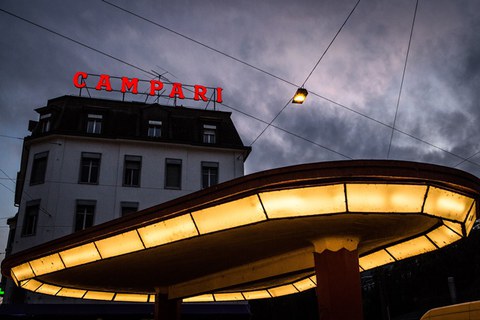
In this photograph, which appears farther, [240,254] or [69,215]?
[69,215]

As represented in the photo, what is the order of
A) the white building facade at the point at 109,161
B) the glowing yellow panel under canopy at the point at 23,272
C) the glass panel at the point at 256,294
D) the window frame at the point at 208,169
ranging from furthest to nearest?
the window frame at the point at 208,169, the white building facade at the point at 109,161, the glass panel at the point at 256,294, the glowing yellow panel under canopy at the point at 23,272

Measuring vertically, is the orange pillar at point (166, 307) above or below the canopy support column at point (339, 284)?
above

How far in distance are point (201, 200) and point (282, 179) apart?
6.19 ft

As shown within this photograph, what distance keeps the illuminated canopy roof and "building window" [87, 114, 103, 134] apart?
70.7 ft

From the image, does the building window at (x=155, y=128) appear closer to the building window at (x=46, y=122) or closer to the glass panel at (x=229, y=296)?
the building window at (x=46, y=122)

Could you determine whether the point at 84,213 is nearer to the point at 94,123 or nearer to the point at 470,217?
the point at 94,123

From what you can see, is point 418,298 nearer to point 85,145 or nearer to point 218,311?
point 218,311

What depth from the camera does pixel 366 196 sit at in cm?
973

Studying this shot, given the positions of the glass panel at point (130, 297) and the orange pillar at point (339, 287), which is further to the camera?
the glass panel at point (130, 297)

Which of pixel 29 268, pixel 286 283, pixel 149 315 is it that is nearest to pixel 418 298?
pixel 149 315

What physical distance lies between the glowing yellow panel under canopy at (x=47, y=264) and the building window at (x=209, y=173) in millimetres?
23495

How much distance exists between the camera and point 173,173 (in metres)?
38.6

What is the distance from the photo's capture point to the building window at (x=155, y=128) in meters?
39.4

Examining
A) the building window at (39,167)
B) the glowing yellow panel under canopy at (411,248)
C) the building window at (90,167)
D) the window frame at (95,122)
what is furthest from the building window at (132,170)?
the glowing yellow panel under canopy at (411,248)
